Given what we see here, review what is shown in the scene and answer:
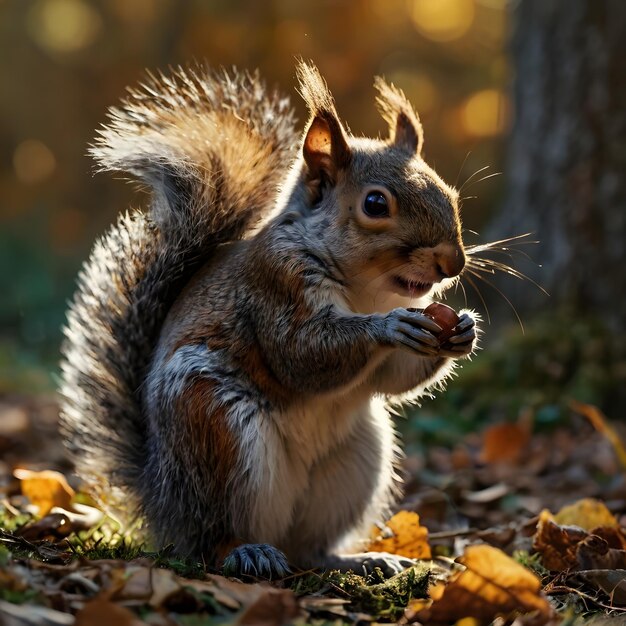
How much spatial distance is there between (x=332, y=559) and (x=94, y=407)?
666mm

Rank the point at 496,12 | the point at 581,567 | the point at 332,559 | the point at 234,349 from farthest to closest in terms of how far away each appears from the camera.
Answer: the point at 496,12 → the point at 332,559 → the point at 234,349 → the point at 581,567

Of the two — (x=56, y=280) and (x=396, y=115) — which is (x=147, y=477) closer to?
(x=396, y=115)

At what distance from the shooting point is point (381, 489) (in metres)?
2.10

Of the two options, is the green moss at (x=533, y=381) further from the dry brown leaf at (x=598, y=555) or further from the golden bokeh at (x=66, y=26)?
the golden bokeh at (x=66, y=26)

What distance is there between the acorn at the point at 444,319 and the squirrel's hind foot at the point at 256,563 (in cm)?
56

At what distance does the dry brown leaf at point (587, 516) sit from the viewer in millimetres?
2020

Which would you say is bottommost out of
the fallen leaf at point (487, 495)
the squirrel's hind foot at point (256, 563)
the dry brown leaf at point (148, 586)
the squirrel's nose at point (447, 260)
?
the fallen leaf at point (487, 495)

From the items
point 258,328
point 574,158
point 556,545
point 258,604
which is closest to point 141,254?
point 258,328

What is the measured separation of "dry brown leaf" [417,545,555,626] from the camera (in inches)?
53.7

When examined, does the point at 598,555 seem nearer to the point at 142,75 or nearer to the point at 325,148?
the point at 325,148

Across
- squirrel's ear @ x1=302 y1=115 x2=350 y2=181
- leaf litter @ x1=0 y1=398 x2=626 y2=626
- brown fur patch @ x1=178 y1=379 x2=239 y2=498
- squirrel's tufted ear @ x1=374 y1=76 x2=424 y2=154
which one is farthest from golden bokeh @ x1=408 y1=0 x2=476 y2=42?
brown fur patch @ x1=178 y1=379 x2=239 y2=498

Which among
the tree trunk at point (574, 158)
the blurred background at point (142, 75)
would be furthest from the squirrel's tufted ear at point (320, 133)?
the blurred background at point (142, 75)

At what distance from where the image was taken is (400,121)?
221 centimetres

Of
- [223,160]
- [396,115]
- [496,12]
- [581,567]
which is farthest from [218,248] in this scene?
[496,12]
